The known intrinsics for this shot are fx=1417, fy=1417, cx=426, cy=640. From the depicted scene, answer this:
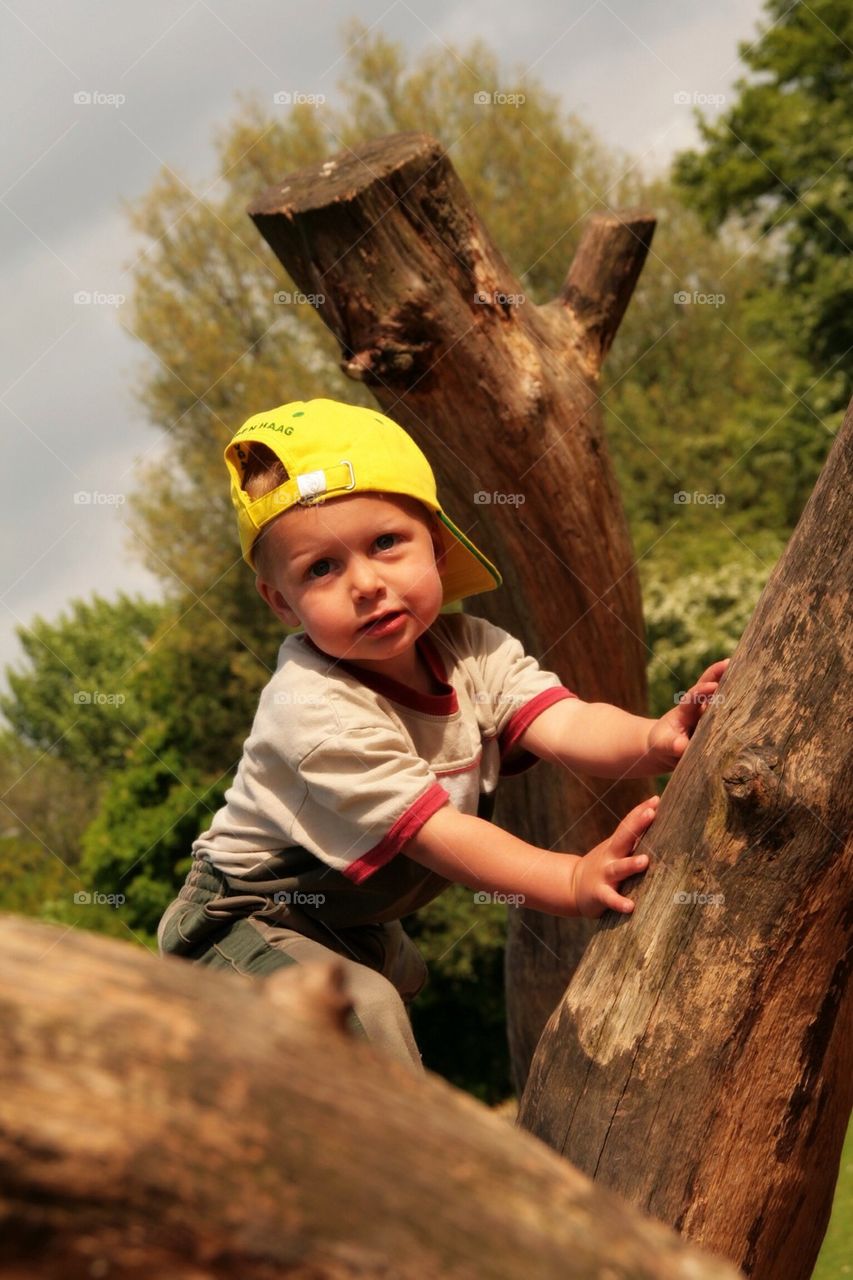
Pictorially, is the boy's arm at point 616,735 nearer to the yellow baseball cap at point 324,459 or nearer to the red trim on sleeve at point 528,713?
the red trim on sleeve at point 528,713

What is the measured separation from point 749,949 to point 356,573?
96cm

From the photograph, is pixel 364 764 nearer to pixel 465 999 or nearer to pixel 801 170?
pixel 465 999

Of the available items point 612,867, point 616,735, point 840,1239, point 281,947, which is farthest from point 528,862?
point 840,1239

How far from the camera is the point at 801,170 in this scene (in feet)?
48.4

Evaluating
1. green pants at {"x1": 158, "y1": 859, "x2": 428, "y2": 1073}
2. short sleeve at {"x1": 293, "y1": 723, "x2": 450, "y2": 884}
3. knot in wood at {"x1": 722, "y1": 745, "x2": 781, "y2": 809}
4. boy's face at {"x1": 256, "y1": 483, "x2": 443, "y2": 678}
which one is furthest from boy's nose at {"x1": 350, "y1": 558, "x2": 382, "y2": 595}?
knot in wood at {"x1": 722, "y1": 745, "x2": 781, "y2": 809}

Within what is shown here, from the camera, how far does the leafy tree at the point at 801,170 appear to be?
13.4 meters

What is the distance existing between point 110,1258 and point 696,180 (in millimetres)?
18375

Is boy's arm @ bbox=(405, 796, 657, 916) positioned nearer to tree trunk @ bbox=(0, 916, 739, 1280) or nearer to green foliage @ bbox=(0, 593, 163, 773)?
tree trunk @ bbox=(0, 916, 739, 1280)

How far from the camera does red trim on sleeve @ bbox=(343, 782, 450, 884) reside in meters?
2.43

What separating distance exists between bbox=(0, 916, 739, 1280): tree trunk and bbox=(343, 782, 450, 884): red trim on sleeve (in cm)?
128

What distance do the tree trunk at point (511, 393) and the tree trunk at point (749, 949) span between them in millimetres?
1563

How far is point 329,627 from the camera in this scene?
8.54 ft

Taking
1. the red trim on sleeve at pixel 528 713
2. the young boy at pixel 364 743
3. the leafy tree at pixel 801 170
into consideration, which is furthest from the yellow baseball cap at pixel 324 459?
the leafy tree at pixel 801 170

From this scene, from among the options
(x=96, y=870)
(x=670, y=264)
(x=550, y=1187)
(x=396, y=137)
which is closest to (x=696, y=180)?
(x=670, y=264)
